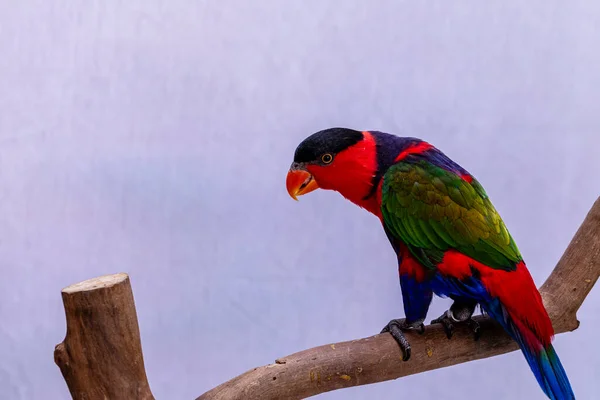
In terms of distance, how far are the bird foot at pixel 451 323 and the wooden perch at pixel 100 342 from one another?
3.47ft

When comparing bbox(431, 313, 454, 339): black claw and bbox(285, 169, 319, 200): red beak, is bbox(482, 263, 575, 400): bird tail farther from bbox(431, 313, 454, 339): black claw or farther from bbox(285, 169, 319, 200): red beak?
bbox(285, 169, 319, 200): red beak

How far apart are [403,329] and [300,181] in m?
0.60

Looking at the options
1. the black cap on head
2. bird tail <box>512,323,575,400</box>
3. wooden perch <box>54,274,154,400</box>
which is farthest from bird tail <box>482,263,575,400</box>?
wooden perch <box>54,274,154,400</box>

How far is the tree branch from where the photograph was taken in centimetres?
179

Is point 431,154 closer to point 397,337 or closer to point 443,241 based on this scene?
point 443,241

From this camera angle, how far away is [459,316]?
215 centimetres

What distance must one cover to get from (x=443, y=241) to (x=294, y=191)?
53 cm

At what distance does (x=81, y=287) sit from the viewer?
1560 mm

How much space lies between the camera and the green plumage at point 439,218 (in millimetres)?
1971

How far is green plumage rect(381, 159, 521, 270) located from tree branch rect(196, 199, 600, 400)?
1.01ft

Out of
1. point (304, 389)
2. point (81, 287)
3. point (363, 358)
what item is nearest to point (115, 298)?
point (81, 287)

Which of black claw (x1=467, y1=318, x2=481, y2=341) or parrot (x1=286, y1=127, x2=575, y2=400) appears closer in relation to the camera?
parrot (x1=286, y1=127, x2=575, y2=400)

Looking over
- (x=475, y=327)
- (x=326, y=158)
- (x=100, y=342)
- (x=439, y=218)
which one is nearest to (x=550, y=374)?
(x=475, y=327)

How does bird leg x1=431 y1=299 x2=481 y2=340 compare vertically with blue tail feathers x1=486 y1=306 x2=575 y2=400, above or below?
above
